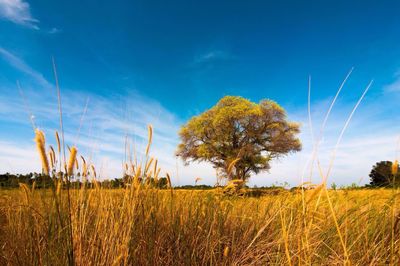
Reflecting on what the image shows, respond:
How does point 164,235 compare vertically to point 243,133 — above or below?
below

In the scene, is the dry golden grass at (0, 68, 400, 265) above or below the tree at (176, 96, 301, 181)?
below

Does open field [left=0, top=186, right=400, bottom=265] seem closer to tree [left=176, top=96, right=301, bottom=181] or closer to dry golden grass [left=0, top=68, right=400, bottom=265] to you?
dry golden grass [left=0, top=68, right=400, bottom=265]

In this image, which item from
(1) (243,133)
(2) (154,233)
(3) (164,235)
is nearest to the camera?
(2) (154,233)

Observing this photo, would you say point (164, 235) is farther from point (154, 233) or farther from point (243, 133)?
point (243, 133)

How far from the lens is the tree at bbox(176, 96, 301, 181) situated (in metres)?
28.5

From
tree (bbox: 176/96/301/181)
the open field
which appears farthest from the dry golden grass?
tree (bbox: 176/96/301/181)

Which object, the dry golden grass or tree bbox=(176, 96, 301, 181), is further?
tree bbox=(176, 96, 301, 181)

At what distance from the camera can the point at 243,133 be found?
29.2 meters

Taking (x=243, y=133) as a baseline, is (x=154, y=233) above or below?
below

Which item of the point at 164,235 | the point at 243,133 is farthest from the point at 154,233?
the point at 243,133

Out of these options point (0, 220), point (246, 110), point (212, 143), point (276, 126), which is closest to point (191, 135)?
point (212, 143)

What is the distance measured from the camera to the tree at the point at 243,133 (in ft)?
93.5

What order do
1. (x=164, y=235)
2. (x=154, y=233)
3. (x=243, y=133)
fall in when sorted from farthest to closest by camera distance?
(x=243, y=133) < (x=164, y=235) < (x=154, y=233)

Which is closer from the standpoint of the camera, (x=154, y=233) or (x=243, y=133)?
(x=154, y=233)
